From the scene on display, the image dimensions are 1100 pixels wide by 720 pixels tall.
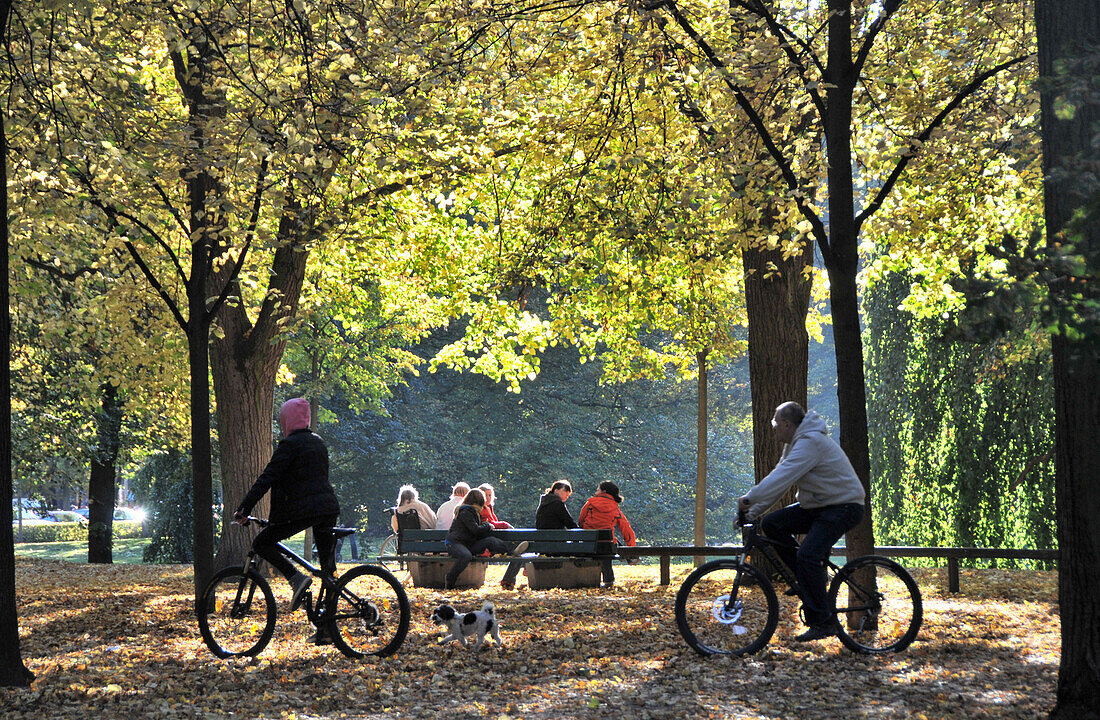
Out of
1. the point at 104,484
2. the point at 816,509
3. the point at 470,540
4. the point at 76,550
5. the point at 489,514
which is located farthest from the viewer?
the point at 76,550

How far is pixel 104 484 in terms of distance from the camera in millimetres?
23219

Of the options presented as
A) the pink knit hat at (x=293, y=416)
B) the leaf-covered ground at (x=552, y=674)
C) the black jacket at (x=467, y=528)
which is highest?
the pink knit hat at (x=293, y=416)

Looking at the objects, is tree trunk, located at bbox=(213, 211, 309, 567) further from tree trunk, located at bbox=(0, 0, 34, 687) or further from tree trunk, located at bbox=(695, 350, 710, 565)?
tree trunk, located at bbox=(695, 350, 710, 565)

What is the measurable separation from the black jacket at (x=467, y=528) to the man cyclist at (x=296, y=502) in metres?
4.31

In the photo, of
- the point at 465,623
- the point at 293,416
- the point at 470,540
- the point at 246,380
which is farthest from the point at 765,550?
the point at 246,380

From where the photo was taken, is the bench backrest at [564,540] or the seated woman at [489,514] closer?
the bench backrest at [564,540]

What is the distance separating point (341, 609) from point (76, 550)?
35280 mm

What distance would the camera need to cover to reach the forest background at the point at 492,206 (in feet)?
28.7

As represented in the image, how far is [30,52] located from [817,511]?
7.00 m

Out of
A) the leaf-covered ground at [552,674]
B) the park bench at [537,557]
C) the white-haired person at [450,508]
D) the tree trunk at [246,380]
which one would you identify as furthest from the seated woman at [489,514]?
the leaf-covered ground at [552,674]

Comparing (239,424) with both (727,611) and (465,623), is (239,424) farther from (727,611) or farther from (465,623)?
(727,611)

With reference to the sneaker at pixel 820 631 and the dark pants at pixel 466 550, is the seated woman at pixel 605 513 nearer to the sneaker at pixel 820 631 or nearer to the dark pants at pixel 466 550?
the dark pants at pixel 466 550

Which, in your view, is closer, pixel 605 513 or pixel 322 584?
pixel 322 584

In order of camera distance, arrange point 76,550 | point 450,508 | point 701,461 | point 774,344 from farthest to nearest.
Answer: point 76,550 < point 701,461 < point 450,508 < point 774,344
